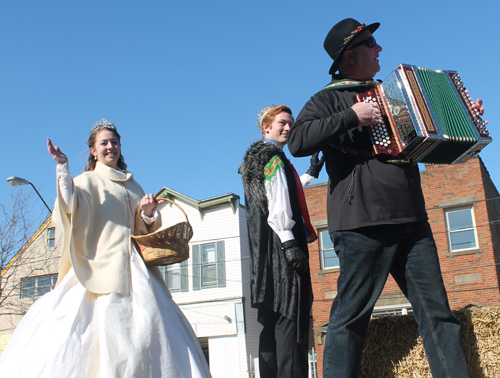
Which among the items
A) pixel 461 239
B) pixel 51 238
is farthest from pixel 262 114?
pixel 51 238

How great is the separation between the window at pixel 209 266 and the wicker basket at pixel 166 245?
2314 cm

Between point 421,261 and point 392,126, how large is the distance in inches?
32.0

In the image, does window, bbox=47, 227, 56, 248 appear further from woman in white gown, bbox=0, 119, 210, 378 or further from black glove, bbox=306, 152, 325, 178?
black glove, bbox=306, 152, 325, 178

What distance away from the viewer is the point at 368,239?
9.43 feet

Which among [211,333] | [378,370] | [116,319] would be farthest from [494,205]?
[116,319]

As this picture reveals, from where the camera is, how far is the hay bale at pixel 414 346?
3.59 meters

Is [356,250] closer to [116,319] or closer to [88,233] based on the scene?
[116,319]

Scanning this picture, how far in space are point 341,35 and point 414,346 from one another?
2.40 m

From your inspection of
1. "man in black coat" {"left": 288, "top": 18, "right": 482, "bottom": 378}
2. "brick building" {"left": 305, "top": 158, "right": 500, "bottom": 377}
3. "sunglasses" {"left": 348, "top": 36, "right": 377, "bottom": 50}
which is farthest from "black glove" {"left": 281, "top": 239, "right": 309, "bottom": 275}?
"brick building" {"left": 305, "top": 158, "right": 500, "bottom": 377}

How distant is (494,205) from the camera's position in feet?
72.3

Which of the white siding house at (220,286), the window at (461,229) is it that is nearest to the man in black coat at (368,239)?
the window at (461,229)

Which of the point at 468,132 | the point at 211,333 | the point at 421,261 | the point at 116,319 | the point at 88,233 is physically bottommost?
the point at 211,333

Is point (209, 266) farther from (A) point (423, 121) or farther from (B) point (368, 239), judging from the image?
(A) point (423, 121)

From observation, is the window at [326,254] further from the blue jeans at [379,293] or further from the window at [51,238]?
the blue jeans at [379,293]
